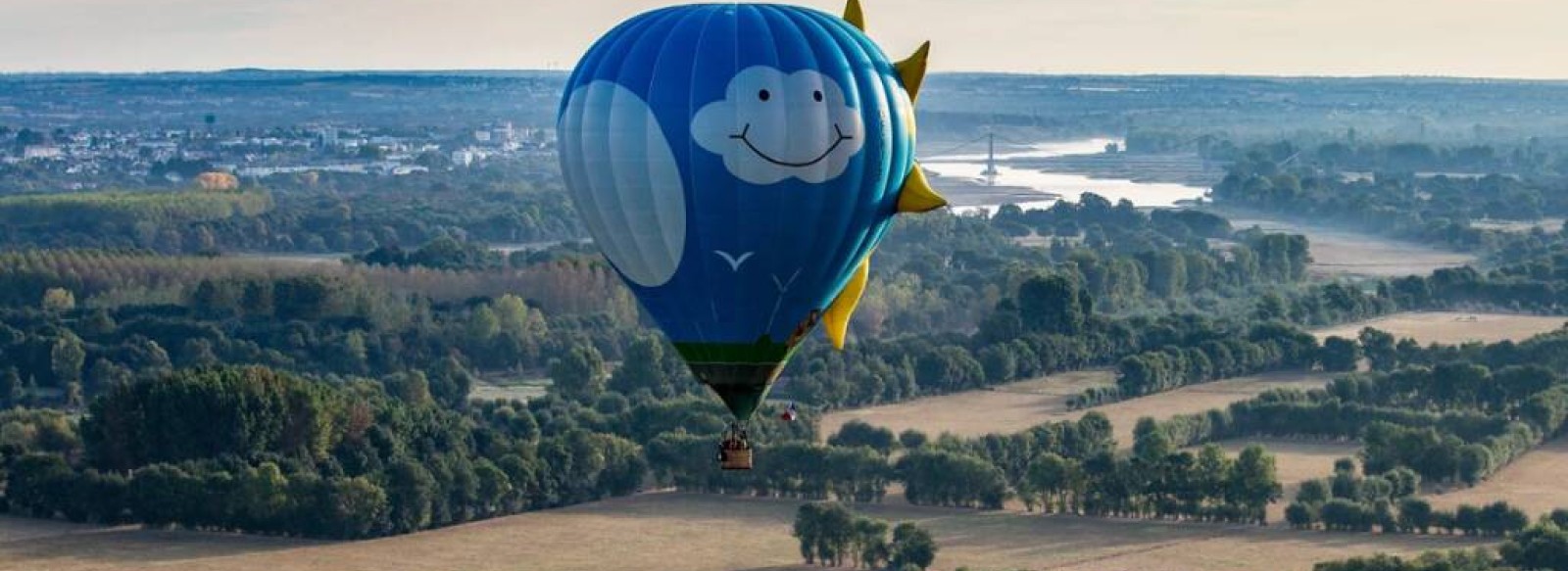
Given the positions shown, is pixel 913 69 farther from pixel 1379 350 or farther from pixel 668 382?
pixel 1379 350

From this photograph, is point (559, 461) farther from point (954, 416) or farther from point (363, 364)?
point (363, 364)

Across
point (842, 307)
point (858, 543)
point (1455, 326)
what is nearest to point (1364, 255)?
point (1455, 326)

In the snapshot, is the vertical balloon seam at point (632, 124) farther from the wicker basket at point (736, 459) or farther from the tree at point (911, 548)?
the tree at point (911, 548)

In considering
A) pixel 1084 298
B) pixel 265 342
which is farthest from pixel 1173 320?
pixel 265 342

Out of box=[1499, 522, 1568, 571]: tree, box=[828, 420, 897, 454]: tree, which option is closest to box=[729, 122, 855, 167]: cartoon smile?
box=[1499, 522, 1568, 571]: tree

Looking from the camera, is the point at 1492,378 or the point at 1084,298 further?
the point at 1084,298
